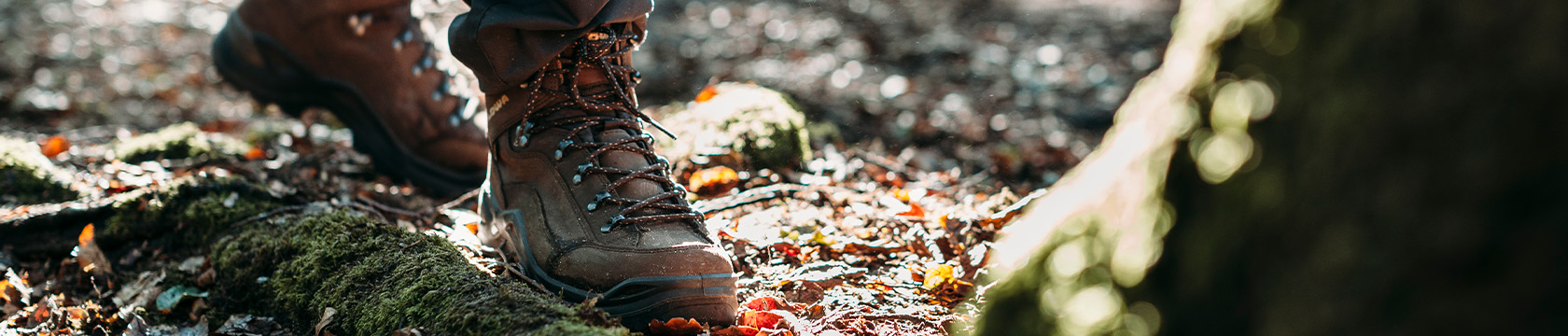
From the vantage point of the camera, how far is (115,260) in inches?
86.2

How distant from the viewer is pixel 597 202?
1.84 meters

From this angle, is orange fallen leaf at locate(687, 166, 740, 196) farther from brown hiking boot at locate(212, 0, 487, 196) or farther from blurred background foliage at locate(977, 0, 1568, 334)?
blurred background foliage at locate(977, 0, 1568, 334)

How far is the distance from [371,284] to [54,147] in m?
2.32

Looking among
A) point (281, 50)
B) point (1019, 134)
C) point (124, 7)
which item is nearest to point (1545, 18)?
point (281, 50)

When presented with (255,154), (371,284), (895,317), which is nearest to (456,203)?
(371,284)

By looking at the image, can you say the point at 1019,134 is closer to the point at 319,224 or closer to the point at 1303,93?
the point at 319,224

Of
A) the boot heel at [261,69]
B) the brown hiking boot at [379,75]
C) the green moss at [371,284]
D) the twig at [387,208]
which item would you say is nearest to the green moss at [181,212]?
the green moss at [371,284]

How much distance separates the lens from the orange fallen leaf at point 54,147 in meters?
3.09

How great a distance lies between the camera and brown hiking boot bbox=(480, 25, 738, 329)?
168cm

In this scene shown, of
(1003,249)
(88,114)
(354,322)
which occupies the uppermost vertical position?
(1003,249)

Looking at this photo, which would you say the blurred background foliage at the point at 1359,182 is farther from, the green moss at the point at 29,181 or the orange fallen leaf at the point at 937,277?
the green moss at the point at 29,181

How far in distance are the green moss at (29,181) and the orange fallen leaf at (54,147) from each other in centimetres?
52

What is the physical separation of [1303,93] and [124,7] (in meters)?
8.62

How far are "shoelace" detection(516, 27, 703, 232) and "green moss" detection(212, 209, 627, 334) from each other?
0.30 meters
